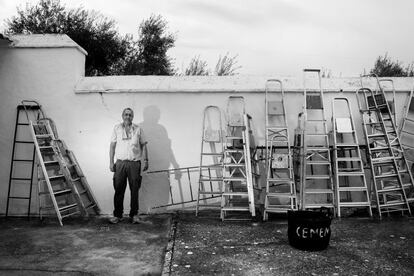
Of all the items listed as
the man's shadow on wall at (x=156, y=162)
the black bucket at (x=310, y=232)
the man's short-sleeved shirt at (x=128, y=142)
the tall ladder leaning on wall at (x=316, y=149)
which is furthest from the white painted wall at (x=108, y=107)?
the black bucket at (x=310, y=232)

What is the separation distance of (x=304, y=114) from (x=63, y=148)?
4418 millimetres

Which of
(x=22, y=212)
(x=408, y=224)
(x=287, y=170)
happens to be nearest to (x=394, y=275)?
(x=408, y=224)

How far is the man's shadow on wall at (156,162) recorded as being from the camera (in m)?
7.06

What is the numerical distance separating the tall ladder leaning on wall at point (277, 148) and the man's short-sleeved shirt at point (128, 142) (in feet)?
7.22

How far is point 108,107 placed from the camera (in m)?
7.06

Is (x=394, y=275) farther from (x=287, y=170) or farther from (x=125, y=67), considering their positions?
(x=125, y=67)

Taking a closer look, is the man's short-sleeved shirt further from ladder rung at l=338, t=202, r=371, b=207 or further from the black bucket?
ladder rung at l=338, t=202, r=371, b=207

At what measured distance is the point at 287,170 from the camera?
686cm

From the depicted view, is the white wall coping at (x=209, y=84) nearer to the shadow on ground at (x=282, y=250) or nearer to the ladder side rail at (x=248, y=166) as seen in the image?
the ladder side rail at (x=248, y=166)

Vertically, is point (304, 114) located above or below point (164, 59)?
below

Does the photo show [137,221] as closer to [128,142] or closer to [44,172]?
[128,142]

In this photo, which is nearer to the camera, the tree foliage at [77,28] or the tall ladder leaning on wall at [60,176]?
the tall ladder leaning on wall at [60,176]

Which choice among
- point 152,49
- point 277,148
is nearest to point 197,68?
point 152,49

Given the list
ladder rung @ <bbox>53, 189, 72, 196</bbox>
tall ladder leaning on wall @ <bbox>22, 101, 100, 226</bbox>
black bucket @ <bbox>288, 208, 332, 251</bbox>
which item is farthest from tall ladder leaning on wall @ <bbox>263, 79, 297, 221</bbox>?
ladder rung @ <bbox>53, 189, 72, 196</bbox>
